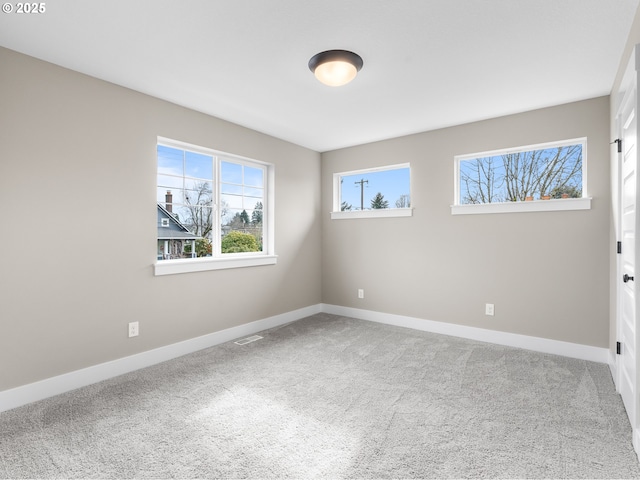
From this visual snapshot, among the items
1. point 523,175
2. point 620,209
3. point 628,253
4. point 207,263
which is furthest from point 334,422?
point 523,175

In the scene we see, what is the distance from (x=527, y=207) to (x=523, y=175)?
0.39 m

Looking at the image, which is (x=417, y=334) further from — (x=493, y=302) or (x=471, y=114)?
(x=471, y=114)

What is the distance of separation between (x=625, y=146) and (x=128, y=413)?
3747 mm

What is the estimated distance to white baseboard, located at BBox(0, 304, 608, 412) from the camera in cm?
244

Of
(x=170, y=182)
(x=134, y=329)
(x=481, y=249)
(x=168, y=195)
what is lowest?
(x=134, y=329)

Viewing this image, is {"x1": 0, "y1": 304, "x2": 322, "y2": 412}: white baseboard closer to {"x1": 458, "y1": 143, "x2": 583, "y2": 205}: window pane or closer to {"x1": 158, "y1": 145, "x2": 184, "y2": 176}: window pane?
{"x1": 158, "y1": 145, "x2": 184, "y2": 176}: window pane

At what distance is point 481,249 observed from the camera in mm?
3783

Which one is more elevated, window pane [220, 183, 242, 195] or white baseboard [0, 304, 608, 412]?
window pane [220, 183, 242, 195]

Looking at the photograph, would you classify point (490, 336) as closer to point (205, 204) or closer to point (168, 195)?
point (205, 204)

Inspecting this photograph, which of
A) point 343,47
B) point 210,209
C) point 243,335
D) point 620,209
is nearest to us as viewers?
point 343,47

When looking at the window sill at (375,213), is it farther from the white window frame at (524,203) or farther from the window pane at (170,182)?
the window pane at (170,182)

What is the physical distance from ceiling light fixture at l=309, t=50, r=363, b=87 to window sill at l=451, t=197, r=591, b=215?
2.14 metres

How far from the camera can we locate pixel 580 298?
3244 mm

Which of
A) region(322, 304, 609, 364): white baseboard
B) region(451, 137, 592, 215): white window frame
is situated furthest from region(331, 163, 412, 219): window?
region(322, 304, 609, 364): white baseboard
